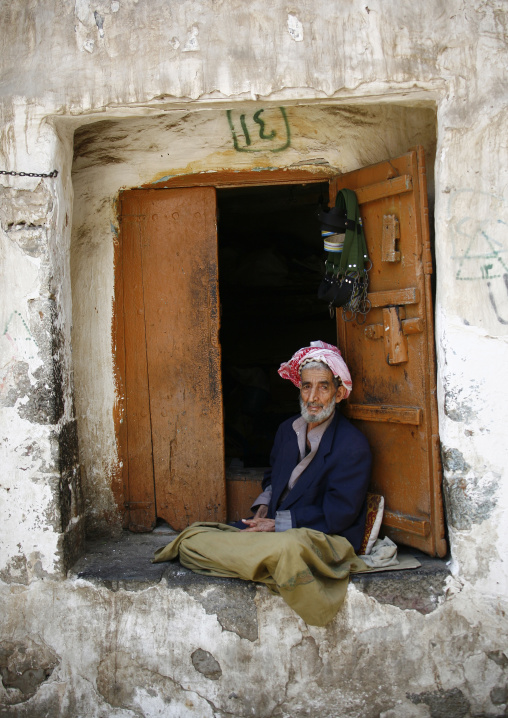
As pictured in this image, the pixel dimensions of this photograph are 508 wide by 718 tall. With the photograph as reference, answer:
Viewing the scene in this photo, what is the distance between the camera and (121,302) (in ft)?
11.4

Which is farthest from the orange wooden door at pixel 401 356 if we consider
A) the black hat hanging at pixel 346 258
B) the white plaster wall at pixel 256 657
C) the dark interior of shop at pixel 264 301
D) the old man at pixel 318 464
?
the dark interior of shop at pixel 264 301

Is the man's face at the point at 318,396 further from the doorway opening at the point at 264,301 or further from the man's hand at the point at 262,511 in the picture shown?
the doorway opening at the point at 264,301

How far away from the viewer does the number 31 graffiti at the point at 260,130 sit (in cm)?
328

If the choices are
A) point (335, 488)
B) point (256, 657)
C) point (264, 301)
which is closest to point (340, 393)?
point (335, 488)

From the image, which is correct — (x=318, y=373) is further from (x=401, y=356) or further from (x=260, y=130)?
(x=260, y=130)

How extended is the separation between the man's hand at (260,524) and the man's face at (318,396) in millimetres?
571

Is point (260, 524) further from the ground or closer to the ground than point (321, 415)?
closer to the ground

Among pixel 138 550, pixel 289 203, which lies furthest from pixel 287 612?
pixel 289 203

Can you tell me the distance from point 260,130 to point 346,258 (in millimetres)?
910

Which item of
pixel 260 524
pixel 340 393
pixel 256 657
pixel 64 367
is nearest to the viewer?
pixel 256 657

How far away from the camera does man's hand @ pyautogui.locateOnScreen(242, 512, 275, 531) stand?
3.04 meters

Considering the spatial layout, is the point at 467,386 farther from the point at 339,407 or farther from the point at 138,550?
the point at 138,550

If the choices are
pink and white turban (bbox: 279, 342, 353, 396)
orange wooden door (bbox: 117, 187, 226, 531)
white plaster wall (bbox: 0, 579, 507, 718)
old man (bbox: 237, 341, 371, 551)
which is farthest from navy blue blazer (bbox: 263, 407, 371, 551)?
orange wooden door (bbox: 117, 187, 226, 531)

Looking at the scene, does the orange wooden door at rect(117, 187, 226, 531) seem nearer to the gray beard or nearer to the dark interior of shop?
the gray beard
